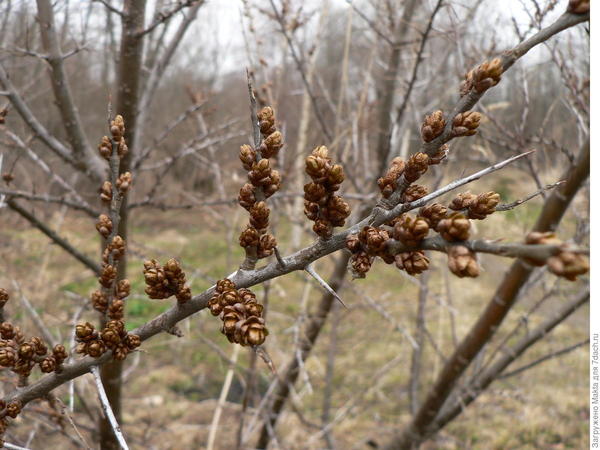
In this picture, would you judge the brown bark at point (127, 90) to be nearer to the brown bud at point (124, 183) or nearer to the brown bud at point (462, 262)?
the brown bud at point (124, 183)

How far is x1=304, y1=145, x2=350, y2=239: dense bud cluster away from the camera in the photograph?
0.83 meters

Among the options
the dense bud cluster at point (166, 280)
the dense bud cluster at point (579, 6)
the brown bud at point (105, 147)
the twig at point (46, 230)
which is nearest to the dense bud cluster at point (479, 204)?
the dense bud cluster at point (579, 6)

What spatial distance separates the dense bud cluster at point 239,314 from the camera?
75 centimetres

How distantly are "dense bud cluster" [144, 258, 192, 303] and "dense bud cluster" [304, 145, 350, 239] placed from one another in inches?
13.3

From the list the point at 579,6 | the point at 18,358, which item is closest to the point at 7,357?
the point at 18,358

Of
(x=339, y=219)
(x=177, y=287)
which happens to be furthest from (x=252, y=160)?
(x=177, y=287)

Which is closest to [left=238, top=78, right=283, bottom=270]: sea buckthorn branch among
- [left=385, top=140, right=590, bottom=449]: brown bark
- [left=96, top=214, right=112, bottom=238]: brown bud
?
[left=96, top=214, right=112, bottom=238]: brown bud

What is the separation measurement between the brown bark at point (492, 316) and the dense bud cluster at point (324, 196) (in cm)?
156

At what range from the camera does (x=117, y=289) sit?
1.25 m

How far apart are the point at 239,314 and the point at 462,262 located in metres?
0.42

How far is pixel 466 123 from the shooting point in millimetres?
820

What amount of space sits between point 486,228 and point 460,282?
1.54m

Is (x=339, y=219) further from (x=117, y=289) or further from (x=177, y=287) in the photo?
(x=117, y=289)

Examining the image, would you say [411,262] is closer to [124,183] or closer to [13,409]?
[124,183]
